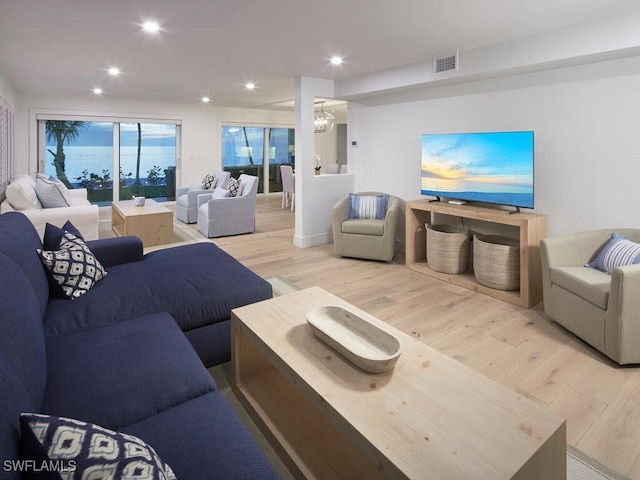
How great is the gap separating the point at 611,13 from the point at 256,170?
8080 millimetres

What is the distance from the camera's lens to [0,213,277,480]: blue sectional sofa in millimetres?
998

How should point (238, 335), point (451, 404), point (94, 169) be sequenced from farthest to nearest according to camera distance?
point (94, 169) < point (238, 335) < point (451, 404)

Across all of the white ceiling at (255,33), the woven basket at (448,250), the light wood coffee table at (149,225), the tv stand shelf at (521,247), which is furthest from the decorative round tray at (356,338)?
the light wood coffee table at (149,225)

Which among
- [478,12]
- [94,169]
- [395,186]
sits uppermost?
[478,12]

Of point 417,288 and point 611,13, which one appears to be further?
point 417,288

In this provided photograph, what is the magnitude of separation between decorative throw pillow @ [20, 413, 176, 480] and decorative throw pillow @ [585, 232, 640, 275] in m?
2.83

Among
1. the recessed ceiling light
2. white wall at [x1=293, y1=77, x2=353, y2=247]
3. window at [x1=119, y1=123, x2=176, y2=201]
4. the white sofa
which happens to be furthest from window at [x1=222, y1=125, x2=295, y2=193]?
the recessed ceiling light

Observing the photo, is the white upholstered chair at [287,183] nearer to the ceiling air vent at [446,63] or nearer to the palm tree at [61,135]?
the palm tree at [61,135]

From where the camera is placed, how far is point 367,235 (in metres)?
4.55

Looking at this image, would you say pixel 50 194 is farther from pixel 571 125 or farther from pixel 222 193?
pixel 571 125

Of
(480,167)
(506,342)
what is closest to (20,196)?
(480,167)

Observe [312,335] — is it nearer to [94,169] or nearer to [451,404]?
[451,404]

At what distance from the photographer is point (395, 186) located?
5.07m

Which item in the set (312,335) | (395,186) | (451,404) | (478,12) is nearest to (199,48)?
(478,12)
